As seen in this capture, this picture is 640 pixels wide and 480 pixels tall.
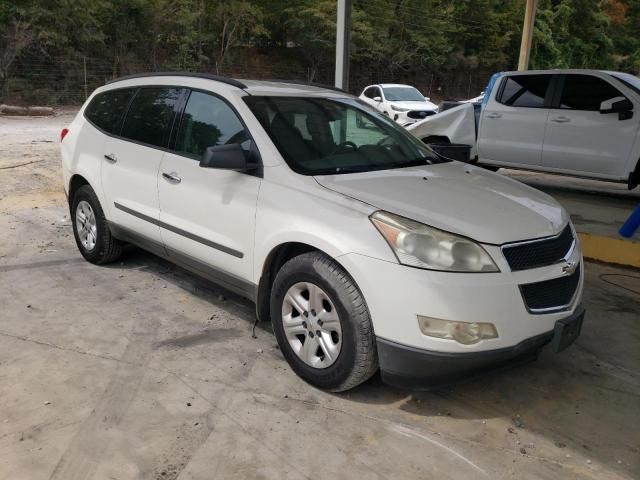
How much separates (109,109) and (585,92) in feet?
20.7

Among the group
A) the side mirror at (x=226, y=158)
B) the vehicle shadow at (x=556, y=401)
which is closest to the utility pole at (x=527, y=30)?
the vehicle shadow at (x=556, y=401)

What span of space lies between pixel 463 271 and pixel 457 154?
7.92 feet

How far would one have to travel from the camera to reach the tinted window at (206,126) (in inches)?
152

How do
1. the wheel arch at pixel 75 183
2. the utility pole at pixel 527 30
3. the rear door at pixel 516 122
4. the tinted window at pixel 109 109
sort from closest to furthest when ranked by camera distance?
the tinted window at pixel 109 109
the wheel arch at pixel 75 183
the rear door at pixel 516 122
the utility pole at pixel 527 30

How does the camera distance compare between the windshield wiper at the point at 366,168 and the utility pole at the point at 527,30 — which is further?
the utility pole at the point at 527,30

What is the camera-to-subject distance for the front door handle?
4084mm

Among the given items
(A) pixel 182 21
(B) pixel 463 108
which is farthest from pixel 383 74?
(B) pixel 463 108

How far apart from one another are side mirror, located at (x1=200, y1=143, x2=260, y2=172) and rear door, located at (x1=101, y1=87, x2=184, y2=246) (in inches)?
37.1

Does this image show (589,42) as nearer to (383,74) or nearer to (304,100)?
(383,74)

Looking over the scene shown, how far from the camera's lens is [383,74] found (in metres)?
36.0

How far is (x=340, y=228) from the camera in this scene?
3068 millimetres

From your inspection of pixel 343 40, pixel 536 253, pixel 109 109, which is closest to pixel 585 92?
pixel 343 40

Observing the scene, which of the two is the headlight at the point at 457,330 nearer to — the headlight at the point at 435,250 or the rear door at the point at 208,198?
the headlight at the point at 435,250

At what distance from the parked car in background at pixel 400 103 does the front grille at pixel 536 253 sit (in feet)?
48.0
